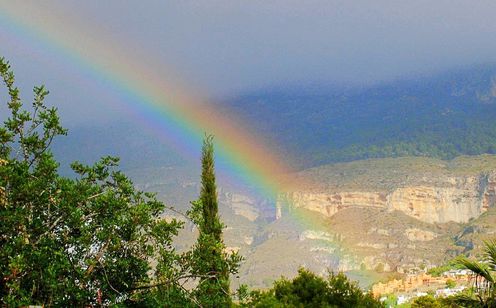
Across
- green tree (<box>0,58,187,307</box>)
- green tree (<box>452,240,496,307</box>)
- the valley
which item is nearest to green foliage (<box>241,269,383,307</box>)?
green tree (<box>452,240,496,307</box>)

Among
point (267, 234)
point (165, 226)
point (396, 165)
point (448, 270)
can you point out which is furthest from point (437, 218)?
point (165, 226)

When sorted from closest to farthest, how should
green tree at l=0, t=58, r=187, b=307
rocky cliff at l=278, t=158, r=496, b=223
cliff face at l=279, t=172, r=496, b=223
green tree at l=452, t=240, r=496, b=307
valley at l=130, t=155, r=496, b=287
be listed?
green tree at l=0, t=58, r=187, b=307 < green tree at l=452, t=240, r=496, b=307 < valley at l=130, t=155, r=496, b=287 < cliff face at l=279, t=172, r=496, b=223 < rocky cliff at l=278, t=158, r=496, b=223

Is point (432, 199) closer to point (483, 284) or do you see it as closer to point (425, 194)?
point (425, 194)

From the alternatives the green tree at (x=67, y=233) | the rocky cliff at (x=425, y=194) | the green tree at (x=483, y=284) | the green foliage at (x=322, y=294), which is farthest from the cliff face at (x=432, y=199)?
the green tree at (x=67, y=233)

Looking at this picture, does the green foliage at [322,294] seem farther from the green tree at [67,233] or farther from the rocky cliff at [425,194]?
the rocky cliff at [425,194]

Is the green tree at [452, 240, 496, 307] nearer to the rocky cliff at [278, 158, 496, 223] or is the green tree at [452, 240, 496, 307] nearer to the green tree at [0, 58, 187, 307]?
the green tree at [0, 58, 187, 307]

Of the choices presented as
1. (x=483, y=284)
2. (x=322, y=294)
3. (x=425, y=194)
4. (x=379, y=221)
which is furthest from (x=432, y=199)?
(x=483, y=284)
